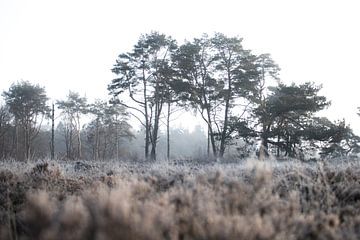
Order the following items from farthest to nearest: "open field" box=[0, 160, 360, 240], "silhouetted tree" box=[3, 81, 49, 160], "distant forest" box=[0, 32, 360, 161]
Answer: "silhouetted tree" box=[3, 81, 49, 160]
"distant forest" box=[0, 32, 360, 161]
"open field" box=[0, 160, 360, 240]

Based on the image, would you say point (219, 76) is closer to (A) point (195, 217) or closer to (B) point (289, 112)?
(B) point (289, 112)

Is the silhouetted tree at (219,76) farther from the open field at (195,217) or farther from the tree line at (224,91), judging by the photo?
the open field at (195,217)

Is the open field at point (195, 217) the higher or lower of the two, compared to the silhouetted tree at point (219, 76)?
lower

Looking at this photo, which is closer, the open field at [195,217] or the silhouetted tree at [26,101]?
the open field at [195,217]

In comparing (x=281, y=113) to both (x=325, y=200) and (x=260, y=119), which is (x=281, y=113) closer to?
(x=260, y=119)

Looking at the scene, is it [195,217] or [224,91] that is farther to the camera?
[224,91]

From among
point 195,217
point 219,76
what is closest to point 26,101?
point 219,76

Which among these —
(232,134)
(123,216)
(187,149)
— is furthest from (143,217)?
(187,149)

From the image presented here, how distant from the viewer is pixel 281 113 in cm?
2823

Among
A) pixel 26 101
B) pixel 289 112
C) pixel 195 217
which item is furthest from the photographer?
pixel 26 101

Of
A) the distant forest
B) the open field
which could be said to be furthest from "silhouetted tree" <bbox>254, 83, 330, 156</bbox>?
the open field

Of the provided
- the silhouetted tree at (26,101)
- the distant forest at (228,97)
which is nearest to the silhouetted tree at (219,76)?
the distant forest at (228,97)

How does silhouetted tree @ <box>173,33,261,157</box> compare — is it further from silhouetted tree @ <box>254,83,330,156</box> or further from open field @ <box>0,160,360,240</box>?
open field @ <box>0,160,360,240</box>

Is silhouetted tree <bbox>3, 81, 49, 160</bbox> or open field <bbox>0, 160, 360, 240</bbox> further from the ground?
silhouetted tree <bbox>3, 81, 49, 160</bbox>
